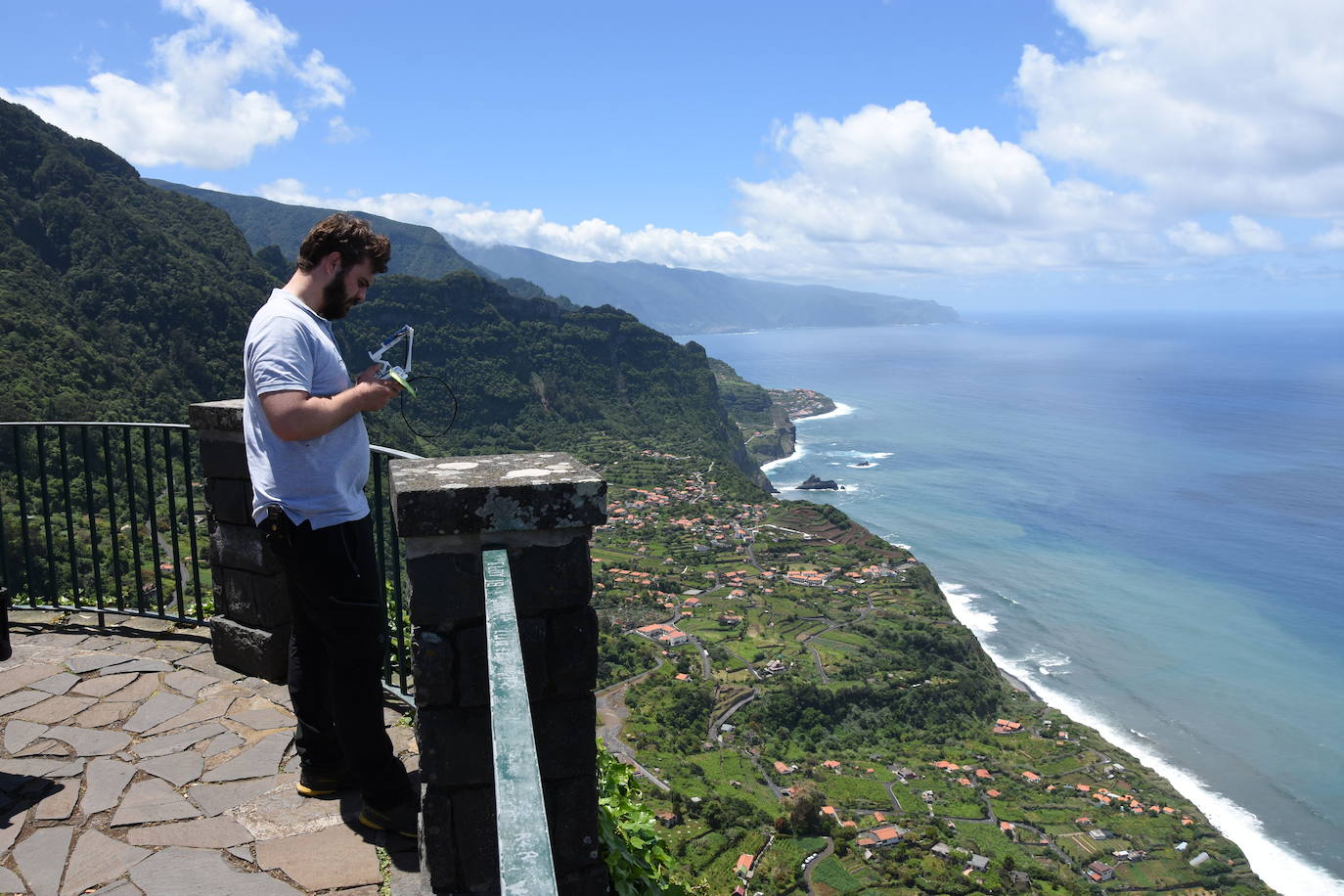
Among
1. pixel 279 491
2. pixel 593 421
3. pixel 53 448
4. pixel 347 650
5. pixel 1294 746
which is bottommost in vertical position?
pixel 1294 746

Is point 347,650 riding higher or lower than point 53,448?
higher

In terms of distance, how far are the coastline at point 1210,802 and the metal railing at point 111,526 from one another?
26.5 m

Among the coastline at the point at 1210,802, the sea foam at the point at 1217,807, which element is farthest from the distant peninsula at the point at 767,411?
the sea foam at the point at 1217,807

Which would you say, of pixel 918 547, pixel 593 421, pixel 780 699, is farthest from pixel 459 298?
pixel 780 699

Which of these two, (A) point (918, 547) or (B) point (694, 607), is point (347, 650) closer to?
(B) point (694, 607)

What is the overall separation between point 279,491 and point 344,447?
22cm

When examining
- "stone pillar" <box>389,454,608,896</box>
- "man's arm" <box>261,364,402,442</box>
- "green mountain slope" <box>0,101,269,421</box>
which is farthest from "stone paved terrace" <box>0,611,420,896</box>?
"green mountain slope" <box>0,101,269,421</box>

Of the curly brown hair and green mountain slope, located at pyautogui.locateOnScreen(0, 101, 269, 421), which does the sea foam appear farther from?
green mountain slope, located at pyautogui.locateOnScreen(0, 101, 269, 421)

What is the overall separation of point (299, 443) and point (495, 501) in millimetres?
773

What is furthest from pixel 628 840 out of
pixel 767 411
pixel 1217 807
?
pixel 767 411

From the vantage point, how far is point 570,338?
94125mm

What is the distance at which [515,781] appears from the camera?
1085mm

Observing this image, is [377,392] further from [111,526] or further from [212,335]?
[212,335]

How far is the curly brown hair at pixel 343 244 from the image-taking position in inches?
99.5
